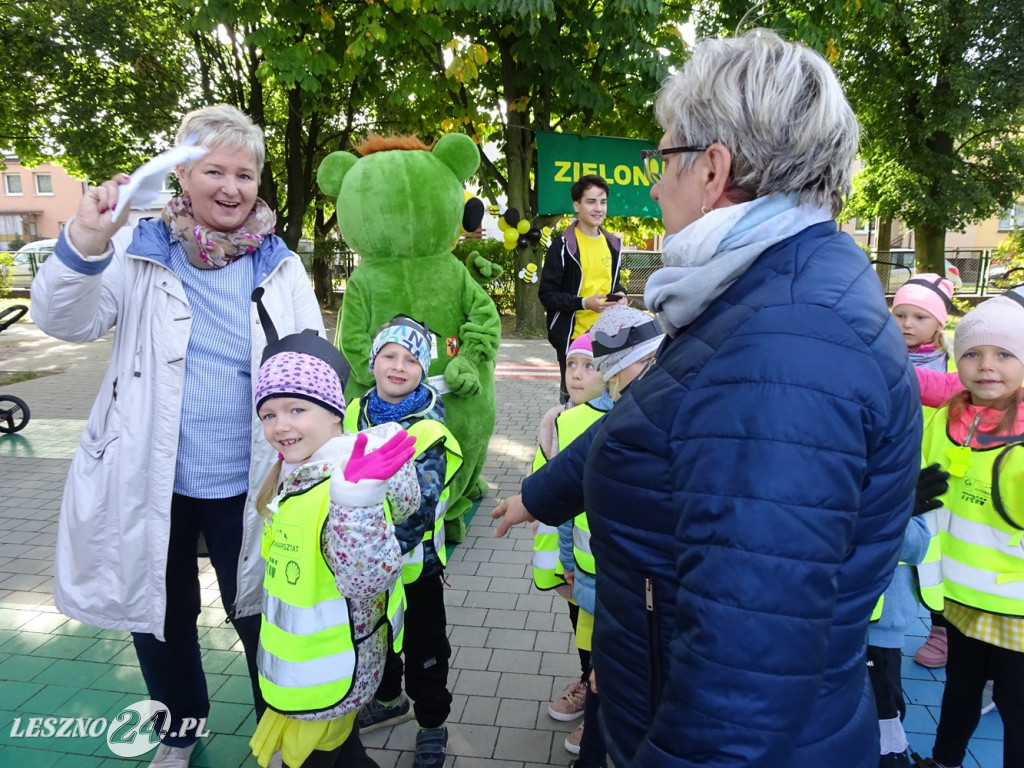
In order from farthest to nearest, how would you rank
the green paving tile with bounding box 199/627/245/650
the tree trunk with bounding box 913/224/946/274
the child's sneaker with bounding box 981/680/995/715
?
the tree trunk with bounding box 913/224/946/274
the green paving tile with bounding box 199/627/245/650
the child's sneaker with bounding box 981/680/995/715

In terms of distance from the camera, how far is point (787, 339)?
3.51ft

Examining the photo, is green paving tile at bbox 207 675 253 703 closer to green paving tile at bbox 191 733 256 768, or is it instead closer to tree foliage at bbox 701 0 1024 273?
green paving tile at bbox 191 733 256 768

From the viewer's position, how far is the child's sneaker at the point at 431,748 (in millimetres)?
2668

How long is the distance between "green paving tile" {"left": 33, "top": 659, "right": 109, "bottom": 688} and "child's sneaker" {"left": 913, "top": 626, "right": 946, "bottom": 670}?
376 cm

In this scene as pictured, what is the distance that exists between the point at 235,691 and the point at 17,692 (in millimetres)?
937

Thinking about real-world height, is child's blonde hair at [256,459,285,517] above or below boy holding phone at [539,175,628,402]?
below

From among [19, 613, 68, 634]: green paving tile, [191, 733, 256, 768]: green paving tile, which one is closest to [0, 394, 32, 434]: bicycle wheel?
[19, 613, 68, 634]: green paving tile

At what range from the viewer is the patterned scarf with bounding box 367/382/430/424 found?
2.64 m

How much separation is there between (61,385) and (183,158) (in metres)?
9.24

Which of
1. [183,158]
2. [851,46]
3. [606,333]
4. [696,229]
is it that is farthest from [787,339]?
[851,46]

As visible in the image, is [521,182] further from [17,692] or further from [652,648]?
[652,648]

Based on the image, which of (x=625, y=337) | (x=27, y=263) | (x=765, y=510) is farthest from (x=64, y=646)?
(x=27, y=263)

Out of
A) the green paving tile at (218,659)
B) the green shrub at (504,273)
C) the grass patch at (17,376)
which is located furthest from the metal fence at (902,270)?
the green paving tile at (218,659)

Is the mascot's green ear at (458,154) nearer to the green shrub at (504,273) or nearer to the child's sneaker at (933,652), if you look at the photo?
the child's sneaker at (933,652)
